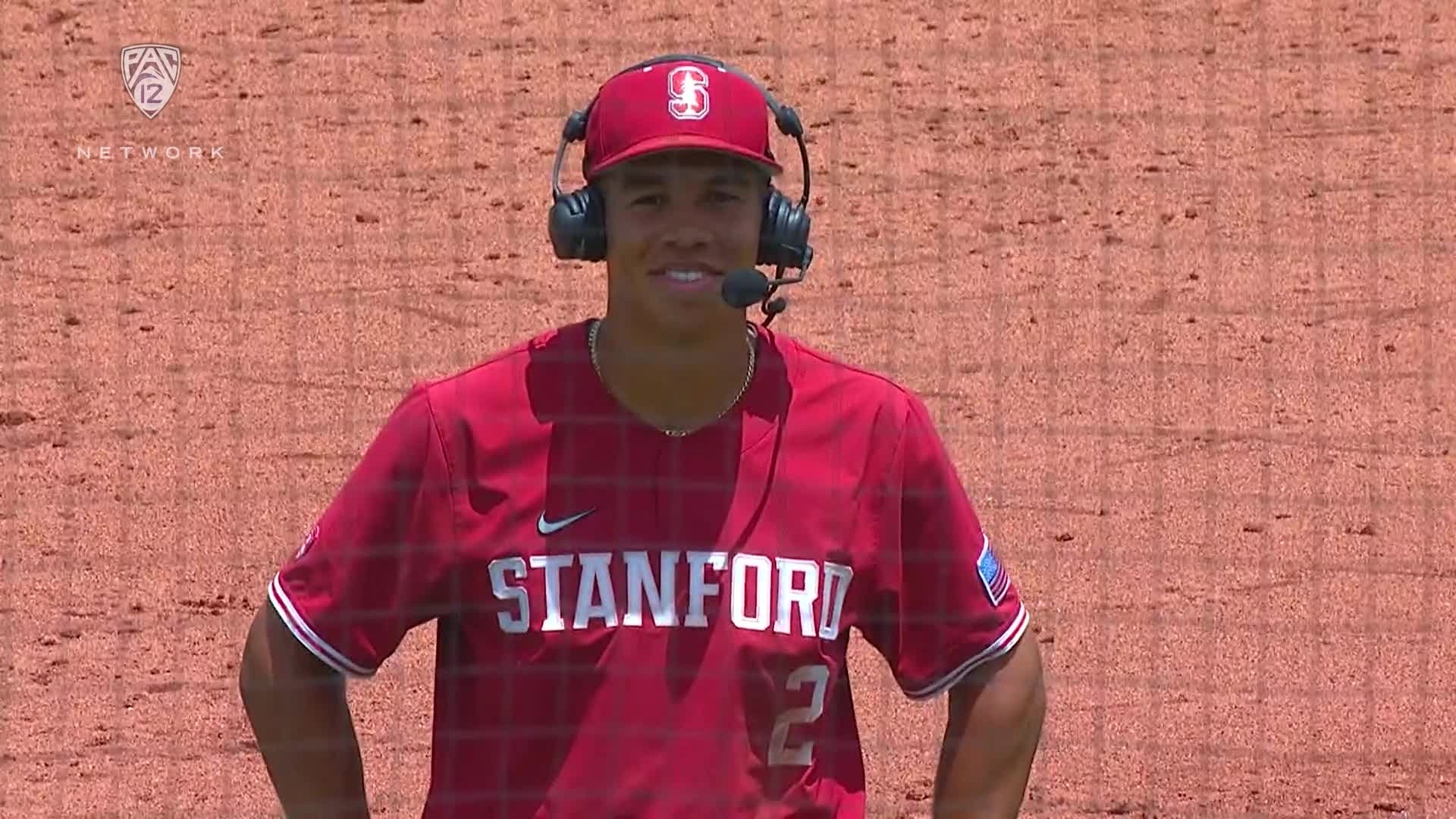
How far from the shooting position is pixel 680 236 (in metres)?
3.07

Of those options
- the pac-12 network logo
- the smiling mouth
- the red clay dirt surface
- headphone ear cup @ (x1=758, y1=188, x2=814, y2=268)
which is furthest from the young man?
the pac-12 network logo

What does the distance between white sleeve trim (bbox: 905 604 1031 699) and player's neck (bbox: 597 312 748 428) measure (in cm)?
A: 48

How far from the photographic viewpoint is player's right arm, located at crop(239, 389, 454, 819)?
3078 mm

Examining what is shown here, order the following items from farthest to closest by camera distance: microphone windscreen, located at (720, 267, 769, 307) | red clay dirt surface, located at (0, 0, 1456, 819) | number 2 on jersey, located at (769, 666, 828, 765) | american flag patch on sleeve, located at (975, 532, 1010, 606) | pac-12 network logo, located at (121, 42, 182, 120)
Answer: pac-12 network logo, located at (121, 42, 182, 120) < red clay dirt surface, located at (0, 0, 1456, 819) < american flag patch on sleeve, located at (975, 532, 1010, 606) < number 2 on jersey, located at (769, 666, 828, 765) < microphone windscreen, located at (720, 267, 769, 307)

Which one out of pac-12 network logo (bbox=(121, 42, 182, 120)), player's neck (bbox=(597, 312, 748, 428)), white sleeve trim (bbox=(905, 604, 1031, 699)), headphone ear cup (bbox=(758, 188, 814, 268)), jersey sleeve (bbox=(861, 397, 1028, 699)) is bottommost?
white sleeve trim (bbox=(905, 604, 1031, 699))

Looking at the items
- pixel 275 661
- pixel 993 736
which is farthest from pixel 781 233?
pixel 275 661

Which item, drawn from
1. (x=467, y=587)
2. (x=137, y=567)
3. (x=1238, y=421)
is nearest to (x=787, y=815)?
Answer: (x=467, y=587)

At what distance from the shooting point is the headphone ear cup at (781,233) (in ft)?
10.8

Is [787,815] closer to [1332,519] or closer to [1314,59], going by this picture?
[1332,519]

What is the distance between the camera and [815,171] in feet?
29.2

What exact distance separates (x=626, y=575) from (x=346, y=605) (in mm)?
366

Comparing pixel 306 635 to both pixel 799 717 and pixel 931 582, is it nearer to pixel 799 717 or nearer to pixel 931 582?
pixel 799 717

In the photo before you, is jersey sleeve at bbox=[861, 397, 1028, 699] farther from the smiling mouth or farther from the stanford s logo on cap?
the stanford s logo on cap

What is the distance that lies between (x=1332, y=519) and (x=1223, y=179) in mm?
2033
